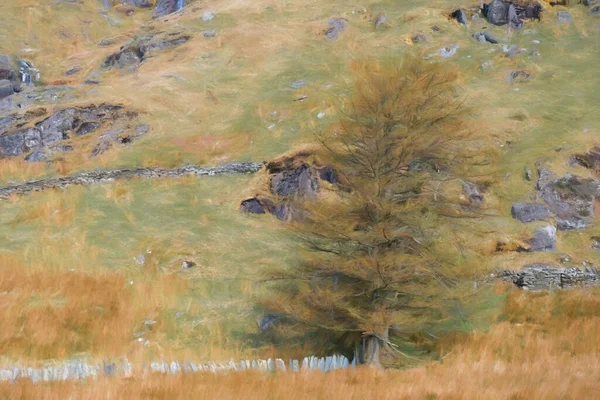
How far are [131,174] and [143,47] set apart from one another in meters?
→ 22.1

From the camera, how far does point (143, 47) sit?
157 ft

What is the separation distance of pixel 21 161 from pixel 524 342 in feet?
105

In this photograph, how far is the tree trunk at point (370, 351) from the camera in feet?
43.1

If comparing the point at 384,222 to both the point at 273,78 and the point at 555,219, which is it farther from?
the point at 273,78

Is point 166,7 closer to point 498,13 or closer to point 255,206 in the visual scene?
point 498,13

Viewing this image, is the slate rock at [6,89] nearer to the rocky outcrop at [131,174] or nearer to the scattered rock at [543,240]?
the rocky outcrop at [131,174]

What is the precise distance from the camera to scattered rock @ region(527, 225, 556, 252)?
21.4 meters

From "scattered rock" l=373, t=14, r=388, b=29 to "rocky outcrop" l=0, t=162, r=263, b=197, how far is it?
65.8ft

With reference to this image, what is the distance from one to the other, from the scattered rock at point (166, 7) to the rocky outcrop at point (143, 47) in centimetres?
2666

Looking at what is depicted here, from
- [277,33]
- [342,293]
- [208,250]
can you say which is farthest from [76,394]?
[277,33]

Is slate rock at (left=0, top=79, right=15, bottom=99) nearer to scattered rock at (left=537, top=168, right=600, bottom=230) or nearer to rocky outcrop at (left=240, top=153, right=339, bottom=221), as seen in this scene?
rocky outcrop at (left=240, top=153, right=339, bottom=221)

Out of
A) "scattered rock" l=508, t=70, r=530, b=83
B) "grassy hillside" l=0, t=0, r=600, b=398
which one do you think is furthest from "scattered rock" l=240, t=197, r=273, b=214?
"scattered rock" l=508, t=70, r=530, b=83

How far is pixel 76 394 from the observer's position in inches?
246

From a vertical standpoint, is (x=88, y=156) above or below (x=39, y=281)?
below
